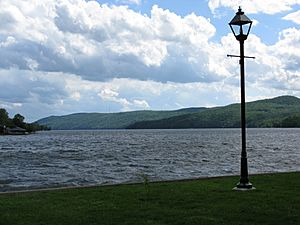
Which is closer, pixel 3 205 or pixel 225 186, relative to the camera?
pixel 3 205

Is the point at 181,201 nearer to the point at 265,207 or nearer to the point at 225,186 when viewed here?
the point at 265,207

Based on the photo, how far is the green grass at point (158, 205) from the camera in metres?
11.3

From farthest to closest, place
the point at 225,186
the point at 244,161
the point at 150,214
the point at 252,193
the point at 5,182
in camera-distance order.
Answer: the point at 5,182 → the point at 225,186 → the point at 244,161 → the point at 252,193 → the point at 150,214

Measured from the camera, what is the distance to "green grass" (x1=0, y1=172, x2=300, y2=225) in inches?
446

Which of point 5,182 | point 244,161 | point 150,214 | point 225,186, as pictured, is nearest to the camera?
point 150,214

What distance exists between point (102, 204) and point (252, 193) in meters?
5.06

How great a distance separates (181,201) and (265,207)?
2625 mm

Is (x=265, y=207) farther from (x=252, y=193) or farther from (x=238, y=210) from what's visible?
(x=252, y=193)

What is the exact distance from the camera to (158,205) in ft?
44.4

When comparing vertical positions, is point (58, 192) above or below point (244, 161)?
below

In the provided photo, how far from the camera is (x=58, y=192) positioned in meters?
17.1

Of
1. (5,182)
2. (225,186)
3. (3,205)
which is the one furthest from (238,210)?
(5,182)

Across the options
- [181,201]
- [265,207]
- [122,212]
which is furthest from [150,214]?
[265,207]

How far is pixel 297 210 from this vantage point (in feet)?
39.7
